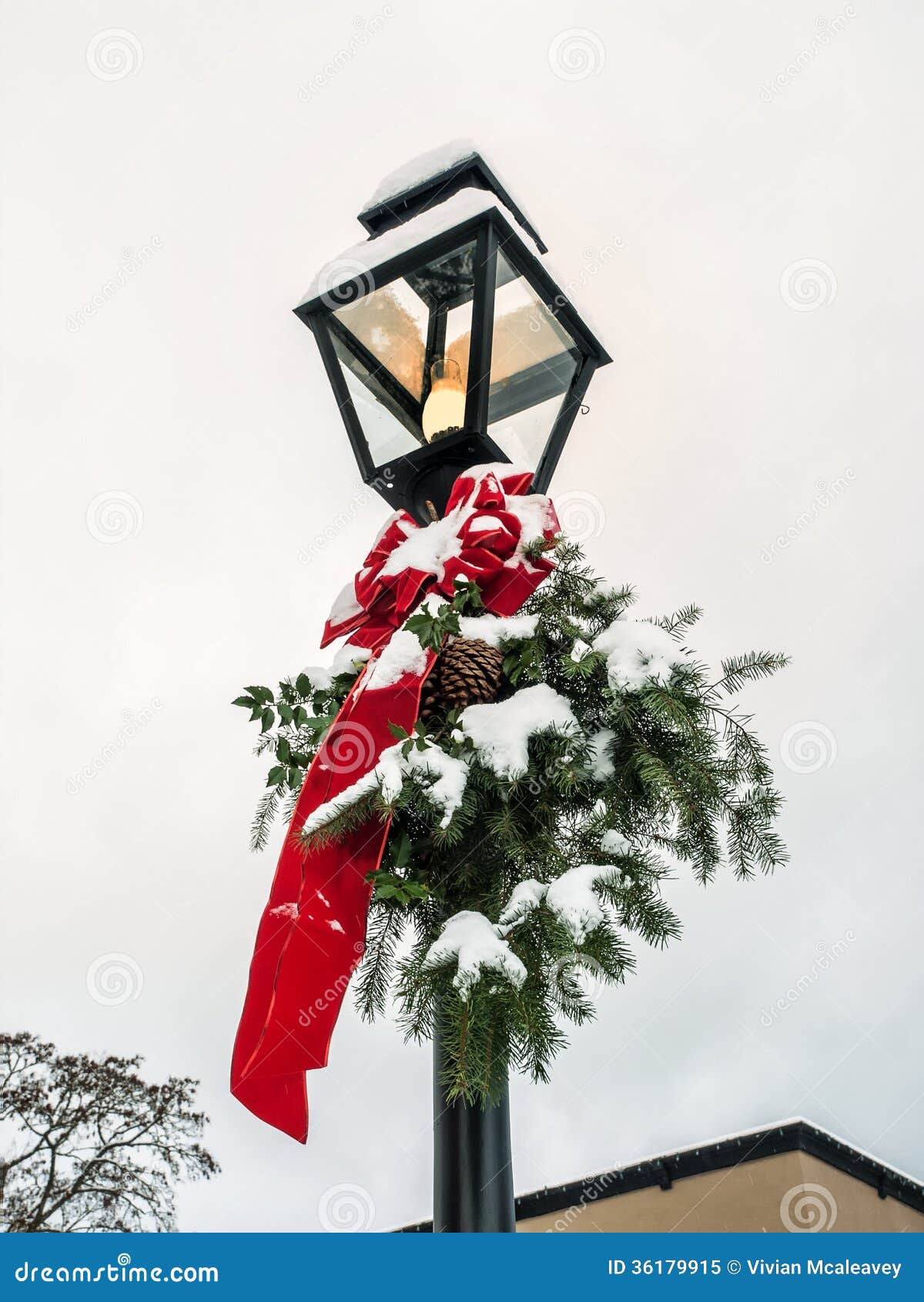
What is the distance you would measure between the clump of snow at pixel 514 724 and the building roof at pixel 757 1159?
231 inches

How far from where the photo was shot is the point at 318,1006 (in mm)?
1850

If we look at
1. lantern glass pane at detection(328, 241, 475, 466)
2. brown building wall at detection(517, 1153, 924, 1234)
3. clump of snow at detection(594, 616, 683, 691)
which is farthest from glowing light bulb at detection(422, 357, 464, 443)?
brown building wall at detection(517, 1153, 924, 1234)

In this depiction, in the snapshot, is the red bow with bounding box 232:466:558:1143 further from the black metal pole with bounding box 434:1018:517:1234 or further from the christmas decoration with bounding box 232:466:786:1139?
the black metal pole with bounding box 434:1018:517:1234

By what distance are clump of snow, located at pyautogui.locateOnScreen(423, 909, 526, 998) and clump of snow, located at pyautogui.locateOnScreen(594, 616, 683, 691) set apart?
62 cm

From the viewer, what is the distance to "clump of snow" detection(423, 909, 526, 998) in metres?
1.62

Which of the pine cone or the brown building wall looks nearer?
the pine cone

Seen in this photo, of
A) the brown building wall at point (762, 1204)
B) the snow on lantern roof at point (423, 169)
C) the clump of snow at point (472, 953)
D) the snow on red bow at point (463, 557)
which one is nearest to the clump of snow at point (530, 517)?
the snow on red bow at point (463, 557)

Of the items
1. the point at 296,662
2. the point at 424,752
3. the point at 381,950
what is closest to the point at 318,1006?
the point at 381,950

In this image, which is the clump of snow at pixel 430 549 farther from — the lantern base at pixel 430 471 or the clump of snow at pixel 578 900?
the clump of snow at pixel 578 900

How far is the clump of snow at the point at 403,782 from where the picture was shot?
6.22ft

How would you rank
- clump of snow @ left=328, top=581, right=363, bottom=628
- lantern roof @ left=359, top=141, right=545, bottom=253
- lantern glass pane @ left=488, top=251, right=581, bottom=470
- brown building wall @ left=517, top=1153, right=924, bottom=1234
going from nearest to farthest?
clump of snow @ left=328, top=581, right=363, bottom=628 < lantern glass pane @ left=488, top=251, right=581, bottom=470 < lantern roof @ left=359, top=141, right=545, bottom=253 < brown building wall @ left=517, top=1153, right=924, bottom=1234

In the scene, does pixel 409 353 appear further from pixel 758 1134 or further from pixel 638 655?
pixel 758 1134
